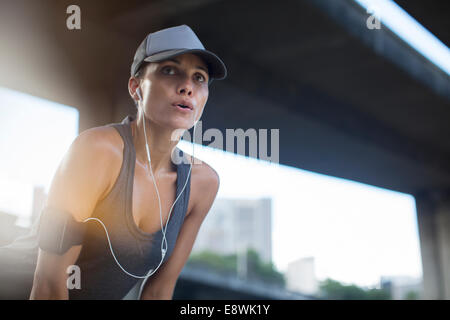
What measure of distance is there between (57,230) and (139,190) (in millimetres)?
468

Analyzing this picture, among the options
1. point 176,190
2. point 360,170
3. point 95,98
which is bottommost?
point 176,190

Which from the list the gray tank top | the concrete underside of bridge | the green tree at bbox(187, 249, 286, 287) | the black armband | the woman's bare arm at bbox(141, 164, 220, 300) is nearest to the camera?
the black armband

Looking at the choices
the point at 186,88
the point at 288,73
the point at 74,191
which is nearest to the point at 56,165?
the point at 74,191

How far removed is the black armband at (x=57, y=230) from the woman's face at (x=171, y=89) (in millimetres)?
689

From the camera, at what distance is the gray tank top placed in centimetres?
246

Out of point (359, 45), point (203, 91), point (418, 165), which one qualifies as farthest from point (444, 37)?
point (418, 165)

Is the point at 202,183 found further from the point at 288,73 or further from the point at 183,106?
the point at 288,73

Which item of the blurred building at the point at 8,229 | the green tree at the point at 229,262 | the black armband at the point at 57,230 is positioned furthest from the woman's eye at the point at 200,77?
the green tree at the point at 229,262

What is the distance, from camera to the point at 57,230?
234 centimetres

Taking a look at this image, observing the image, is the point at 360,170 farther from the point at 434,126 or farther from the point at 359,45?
the point at 434,126

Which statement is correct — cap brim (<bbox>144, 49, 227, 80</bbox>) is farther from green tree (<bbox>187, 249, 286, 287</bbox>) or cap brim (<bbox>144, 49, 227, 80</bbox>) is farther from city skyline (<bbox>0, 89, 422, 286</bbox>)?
green tree (<bbox>187, 249, 286, 287</bbox>)

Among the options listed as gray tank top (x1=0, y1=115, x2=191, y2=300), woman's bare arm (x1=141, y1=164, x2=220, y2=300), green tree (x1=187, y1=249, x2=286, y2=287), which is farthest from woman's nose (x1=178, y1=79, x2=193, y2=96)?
green tree (x1=187, y1=249, x2=286, y2=287)
